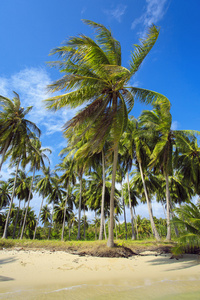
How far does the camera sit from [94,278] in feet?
16.0

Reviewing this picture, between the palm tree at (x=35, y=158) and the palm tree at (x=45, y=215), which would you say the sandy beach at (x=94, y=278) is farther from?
the palm tree at (x=45, y=215)

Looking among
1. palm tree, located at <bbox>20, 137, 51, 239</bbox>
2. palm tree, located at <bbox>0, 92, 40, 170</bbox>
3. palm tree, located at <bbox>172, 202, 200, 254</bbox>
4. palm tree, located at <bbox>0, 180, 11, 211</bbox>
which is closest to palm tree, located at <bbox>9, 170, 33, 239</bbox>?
palm tree, located at <bbox>0, 180, 11, 211</bbox>

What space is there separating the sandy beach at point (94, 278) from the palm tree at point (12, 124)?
1083 centimetres

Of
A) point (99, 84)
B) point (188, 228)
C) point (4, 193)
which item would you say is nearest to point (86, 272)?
point (188, 228)

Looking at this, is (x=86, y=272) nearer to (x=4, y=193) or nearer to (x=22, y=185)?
(x=22, y=185)

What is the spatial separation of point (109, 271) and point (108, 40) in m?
9.79

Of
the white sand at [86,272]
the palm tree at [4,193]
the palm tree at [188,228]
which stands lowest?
the white sand at [86,272]

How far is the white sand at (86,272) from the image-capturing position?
436cm

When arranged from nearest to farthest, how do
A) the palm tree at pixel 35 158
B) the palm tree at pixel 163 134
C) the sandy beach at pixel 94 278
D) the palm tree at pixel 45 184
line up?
the sandy beach at pixel 94 278 → the palm tree at pixel 163 134 → the palm tree at pixel 35 158 → the palm tree at pixel 45 184

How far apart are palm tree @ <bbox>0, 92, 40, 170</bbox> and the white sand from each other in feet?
35.6

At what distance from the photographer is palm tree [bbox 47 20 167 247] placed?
800cm

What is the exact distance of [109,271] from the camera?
18.9 ft

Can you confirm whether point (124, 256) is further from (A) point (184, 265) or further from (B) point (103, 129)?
(B) point (103, 129)

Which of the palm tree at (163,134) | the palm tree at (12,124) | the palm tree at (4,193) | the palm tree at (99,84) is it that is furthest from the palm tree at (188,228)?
the palm tree at (4,193)
